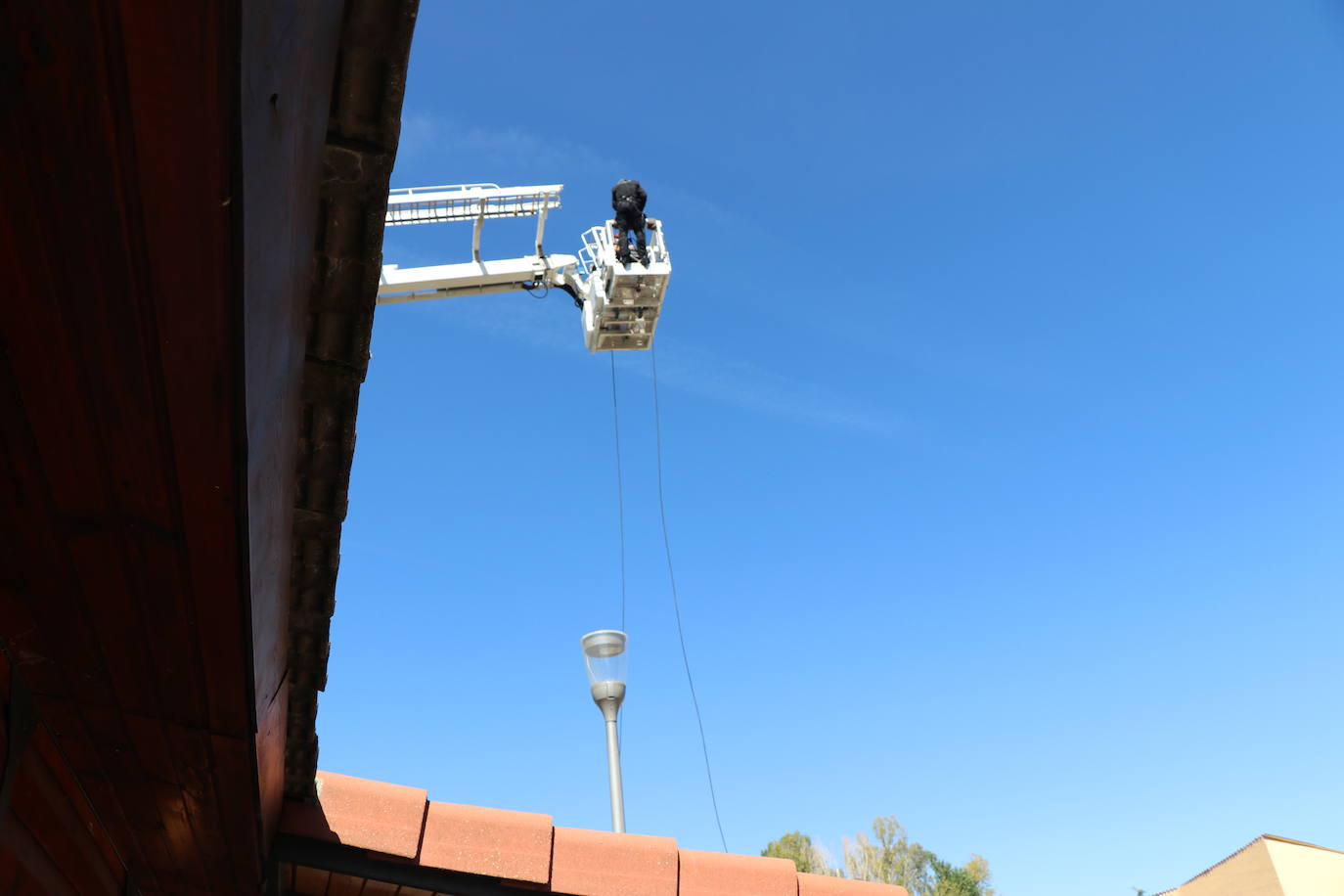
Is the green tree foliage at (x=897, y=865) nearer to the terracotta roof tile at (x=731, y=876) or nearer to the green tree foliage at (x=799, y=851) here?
the green tree foliage at (x=799, y=851)

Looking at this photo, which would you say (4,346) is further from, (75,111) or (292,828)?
(292,828)

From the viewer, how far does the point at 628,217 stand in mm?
11500

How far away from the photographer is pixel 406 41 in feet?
5.99

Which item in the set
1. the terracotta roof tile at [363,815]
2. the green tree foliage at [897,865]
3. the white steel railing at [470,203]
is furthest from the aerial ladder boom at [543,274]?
the green tree foliage at [897,865]

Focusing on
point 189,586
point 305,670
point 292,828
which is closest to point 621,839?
point 292,828

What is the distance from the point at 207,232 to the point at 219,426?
0.44 m

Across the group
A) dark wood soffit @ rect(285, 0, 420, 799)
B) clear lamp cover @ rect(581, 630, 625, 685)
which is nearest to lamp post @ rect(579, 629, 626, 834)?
clear lamp cover @ rect(581, 630, 625, 685)

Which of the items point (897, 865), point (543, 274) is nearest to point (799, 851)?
point (897, 865)

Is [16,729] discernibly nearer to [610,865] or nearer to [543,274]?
[610,865]

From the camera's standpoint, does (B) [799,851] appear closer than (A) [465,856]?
No

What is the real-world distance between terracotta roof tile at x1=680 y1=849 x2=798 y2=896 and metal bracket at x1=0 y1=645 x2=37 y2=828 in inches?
121

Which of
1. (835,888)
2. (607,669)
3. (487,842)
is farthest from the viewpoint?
(607,669)

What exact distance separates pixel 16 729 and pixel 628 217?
9.56 meters

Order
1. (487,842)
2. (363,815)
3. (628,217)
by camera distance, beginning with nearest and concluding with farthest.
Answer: (363,815), (487,842), (628,217)
